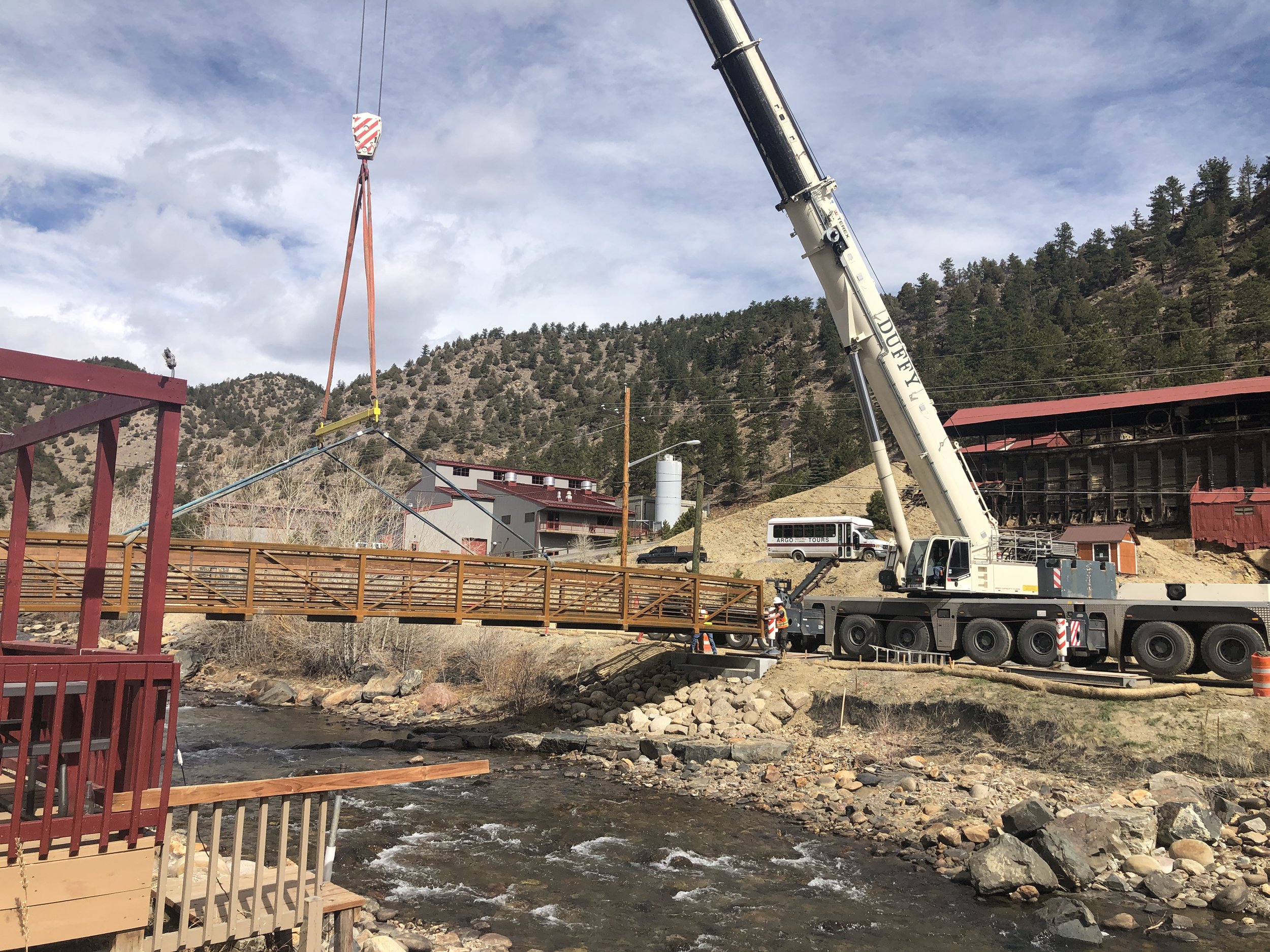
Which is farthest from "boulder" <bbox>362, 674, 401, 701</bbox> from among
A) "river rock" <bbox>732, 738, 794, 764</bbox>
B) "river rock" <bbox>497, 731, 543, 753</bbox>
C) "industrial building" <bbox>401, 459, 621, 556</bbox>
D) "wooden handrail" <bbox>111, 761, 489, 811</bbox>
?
"industrial building" <bbox>401, 459, 621, 556</bbox>

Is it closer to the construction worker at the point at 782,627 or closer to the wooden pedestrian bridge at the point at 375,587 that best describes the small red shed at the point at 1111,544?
the construction worker at the point at 782,627

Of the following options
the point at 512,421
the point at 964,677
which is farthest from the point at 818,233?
the point at 512,421

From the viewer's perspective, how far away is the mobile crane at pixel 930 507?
21125 mm

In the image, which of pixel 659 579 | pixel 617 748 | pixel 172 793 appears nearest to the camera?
pixel 172 793

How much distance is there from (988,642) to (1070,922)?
11759 mm

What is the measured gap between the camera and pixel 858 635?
24547 millimetres

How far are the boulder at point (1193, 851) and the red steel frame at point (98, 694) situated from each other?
13.0 m

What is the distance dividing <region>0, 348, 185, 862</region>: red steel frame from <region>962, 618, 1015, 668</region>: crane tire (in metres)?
19.4

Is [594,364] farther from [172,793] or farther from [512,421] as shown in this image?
[172,793]

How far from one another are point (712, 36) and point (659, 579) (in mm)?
13154

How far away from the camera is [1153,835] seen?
43.8 ft

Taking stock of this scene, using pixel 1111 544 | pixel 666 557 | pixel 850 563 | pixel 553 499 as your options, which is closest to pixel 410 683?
pixel 850 563

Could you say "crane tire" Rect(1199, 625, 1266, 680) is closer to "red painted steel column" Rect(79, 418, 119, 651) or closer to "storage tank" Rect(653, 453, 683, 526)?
"red painted steel column" Rect(79, 418, 119, 651)

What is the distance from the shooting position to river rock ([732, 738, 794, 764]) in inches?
782
